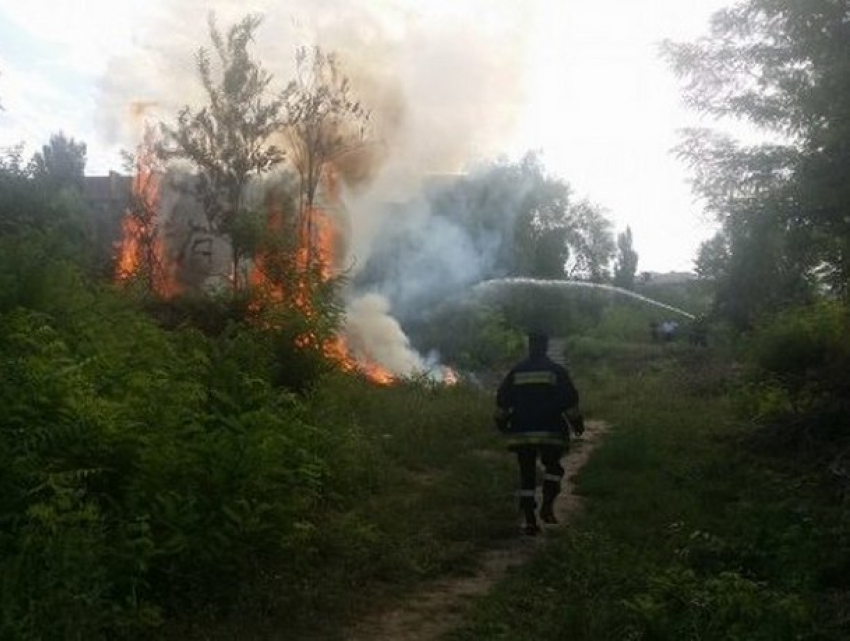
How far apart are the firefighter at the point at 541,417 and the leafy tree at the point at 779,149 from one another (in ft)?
12.9

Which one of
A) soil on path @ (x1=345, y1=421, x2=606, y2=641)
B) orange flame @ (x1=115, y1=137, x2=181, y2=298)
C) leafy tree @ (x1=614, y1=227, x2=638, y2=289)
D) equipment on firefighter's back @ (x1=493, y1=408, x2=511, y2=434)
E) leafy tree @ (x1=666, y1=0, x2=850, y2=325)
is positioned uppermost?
leafy tree @ (x1=614, y1=227, x2=638, y2=289)

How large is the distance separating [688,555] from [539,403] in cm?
257

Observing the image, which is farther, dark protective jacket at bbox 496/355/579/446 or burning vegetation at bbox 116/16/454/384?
burning vegetation at bbox 116/16/454/384

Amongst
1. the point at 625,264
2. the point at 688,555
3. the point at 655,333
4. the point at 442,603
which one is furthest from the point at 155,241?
the point at 625,264

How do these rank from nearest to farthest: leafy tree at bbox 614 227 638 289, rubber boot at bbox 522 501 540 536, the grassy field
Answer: the grassy field < rubber boot at bbox 522 501 540 536 < leafy tree at bbox 614 227 638 289

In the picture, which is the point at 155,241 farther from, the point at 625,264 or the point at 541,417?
the point at 625,264

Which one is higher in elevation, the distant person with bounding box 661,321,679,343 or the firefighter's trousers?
the distant person with bounding box 661,321,679,343

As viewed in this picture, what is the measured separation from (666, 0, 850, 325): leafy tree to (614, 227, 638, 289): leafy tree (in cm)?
6345

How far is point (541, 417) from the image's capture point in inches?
368

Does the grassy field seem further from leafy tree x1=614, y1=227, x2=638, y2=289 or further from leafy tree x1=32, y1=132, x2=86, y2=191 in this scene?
leafy tree x1=614, y1=227, x2=638, y2=289

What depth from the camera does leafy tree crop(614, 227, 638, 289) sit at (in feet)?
256

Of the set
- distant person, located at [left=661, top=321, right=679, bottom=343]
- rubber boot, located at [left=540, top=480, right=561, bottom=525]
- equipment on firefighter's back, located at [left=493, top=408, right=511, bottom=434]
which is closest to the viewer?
rubber boot, located at [left=540, top=480, right=561, bottom=525]

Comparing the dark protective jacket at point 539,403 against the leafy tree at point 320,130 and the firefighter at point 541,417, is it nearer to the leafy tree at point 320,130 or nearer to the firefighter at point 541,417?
the firefighter at point 541,417

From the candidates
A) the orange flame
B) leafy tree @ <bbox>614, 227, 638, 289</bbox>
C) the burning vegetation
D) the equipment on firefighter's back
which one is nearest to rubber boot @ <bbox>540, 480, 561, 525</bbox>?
the equipment on firefighter's back
